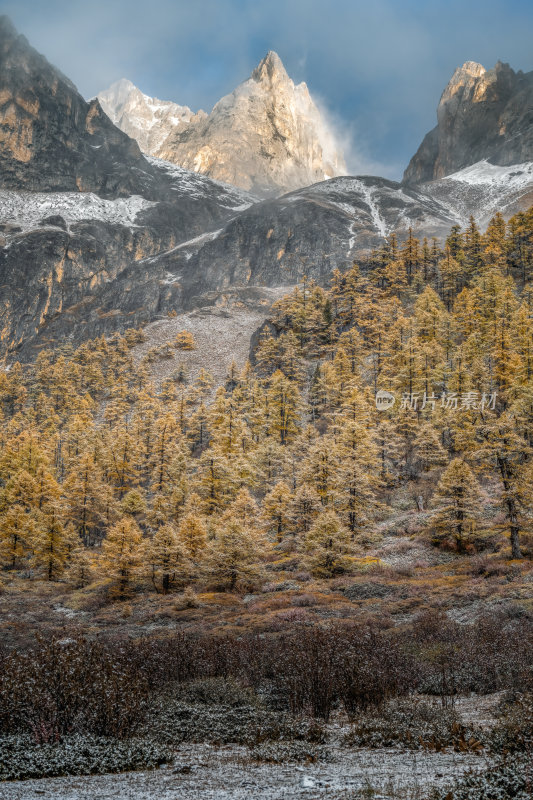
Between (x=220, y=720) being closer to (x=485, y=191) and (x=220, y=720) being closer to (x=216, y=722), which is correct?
(x=216, y=722)

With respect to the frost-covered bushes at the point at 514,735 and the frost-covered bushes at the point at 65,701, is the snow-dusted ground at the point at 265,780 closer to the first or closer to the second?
the frost-covered bushes at the point at 514,735

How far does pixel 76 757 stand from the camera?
6199 millimetres

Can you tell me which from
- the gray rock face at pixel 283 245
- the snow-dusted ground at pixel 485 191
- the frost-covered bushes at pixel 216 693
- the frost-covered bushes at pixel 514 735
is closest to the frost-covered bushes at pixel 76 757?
the frost-covered bushes at pixel 216 693

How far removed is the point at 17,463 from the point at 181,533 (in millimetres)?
29403

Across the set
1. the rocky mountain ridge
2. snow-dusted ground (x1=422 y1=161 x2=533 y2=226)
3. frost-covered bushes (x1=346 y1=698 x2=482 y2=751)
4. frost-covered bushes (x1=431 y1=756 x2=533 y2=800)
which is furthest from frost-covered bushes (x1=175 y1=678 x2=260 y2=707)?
snow-dusted ground (x1=422 y1=161 x2=533 y2=226)

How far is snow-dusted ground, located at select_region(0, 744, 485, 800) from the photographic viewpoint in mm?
4859

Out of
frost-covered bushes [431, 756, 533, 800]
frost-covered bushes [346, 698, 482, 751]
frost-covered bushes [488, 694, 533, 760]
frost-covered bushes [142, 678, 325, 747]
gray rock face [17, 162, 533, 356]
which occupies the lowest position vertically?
frost-covered bushes [142, 678, 325, 747]

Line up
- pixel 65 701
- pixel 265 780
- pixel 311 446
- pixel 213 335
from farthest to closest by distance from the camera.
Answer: pixel 213 335 < pixel 311 446 < pixel 65 701 < pixel 265 780

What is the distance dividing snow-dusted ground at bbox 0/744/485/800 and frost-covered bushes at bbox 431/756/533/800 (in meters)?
0.34

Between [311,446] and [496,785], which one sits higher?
[311,446]

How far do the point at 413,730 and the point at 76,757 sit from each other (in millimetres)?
4473

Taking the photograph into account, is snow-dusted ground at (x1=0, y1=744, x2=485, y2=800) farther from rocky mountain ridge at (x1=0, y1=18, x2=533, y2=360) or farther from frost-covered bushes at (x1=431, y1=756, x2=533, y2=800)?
rocky mountain ridge at (x1=0, y1=18, x2=533, y2=360)

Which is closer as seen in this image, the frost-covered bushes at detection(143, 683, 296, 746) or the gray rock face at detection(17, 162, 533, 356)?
the frost-covered bushes at detection(143, 683, 296, 746)

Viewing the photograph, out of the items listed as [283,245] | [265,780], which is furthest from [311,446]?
[283,245]
